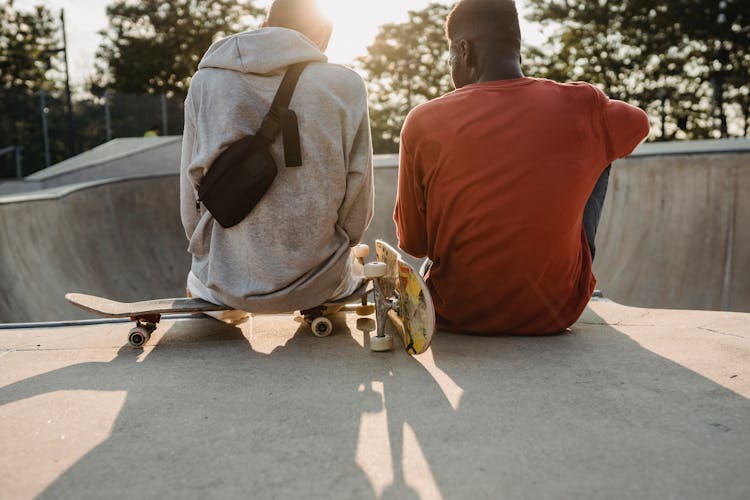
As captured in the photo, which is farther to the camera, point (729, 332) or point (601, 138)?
point (729, 332)

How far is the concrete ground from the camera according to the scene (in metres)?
1.76

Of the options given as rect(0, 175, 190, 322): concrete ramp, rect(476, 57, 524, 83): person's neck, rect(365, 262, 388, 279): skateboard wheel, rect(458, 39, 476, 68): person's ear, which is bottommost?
rect(0, 175, 190, 322): concrete ramp

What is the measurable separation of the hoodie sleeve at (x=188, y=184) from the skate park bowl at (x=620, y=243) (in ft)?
11.5

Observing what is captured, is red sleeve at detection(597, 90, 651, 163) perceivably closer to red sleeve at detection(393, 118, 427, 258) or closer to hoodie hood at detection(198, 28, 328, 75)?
red sleeve at detection(393, 118, 427, 258)

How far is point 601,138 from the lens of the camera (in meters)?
3.01

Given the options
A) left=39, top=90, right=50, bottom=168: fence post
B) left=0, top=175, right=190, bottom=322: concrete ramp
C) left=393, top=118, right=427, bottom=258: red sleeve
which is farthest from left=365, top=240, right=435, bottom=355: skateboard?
left=39, top=90, right=50, bottom=168: fence post

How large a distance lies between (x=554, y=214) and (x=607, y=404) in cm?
105

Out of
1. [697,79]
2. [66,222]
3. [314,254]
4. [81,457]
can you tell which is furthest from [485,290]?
[697,79]

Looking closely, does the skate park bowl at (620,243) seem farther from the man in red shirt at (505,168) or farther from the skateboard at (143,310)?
the man in red shirt at (505,168)

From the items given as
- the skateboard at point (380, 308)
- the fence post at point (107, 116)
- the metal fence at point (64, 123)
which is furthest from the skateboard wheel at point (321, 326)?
the fence post at point (107, 116)

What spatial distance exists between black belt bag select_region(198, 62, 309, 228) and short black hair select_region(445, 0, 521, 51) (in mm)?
833

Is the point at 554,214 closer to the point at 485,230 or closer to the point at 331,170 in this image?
the point at 485,230

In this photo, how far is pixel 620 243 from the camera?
825cm

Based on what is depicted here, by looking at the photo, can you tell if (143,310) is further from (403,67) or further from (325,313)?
(403,67)
